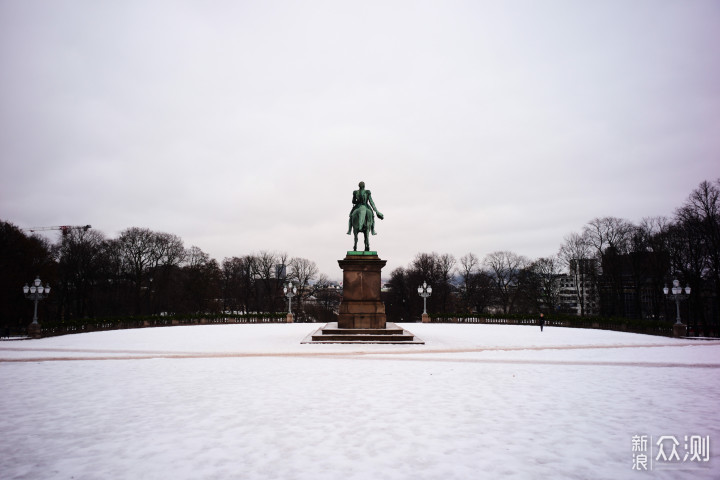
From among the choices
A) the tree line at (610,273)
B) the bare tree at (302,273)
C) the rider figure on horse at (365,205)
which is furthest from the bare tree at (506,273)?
the rider figure on horse at (365,205)

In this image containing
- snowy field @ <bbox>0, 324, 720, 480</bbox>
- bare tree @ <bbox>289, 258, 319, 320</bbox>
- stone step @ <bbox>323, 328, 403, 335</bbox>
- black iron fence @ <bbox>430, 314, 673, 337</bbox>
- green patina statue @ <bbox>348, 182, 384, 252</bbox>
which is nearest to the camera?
snowy field @ <bbox>0, 324, 720, 480</bbox>

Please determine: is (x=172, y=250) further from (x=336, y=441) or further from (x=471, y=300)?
(x=336, y=441)

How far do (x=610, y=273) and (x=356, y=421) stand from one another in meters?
46.4

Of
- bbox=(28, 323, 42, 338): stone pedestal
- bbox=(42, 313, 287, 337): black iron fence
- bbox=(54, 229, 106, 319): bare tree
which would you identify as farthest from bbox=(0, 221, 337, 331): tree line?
bbox=(28, 323, 42, 338): stone pedestal

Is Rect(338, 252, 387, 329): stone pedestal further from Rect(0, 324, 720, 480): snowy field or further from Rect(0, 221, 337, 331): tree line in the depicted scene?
Rect(0, 221, 337, 331): tree line

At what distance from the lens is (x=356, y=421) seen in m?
6.54

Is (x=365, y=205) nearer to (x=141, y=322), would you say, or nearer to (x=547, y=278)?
(x=141, y=322)

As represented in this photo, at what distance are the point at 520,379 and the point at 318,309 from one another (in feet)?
225

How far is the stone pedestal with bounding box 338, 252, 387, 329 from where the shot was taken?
20.7 m

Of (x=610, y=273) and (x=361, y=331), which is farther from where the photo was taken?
(x=610, y=273)

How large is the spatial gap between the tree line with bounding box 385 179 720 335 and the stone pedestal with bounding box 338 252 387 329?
26.3 meters

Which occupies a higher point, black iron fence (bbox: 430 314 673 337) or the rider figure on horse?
the rider figure on horse

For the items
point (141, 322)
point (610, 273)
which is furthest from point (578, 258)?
point (141, 322)

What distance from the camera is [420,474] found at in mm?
4559
